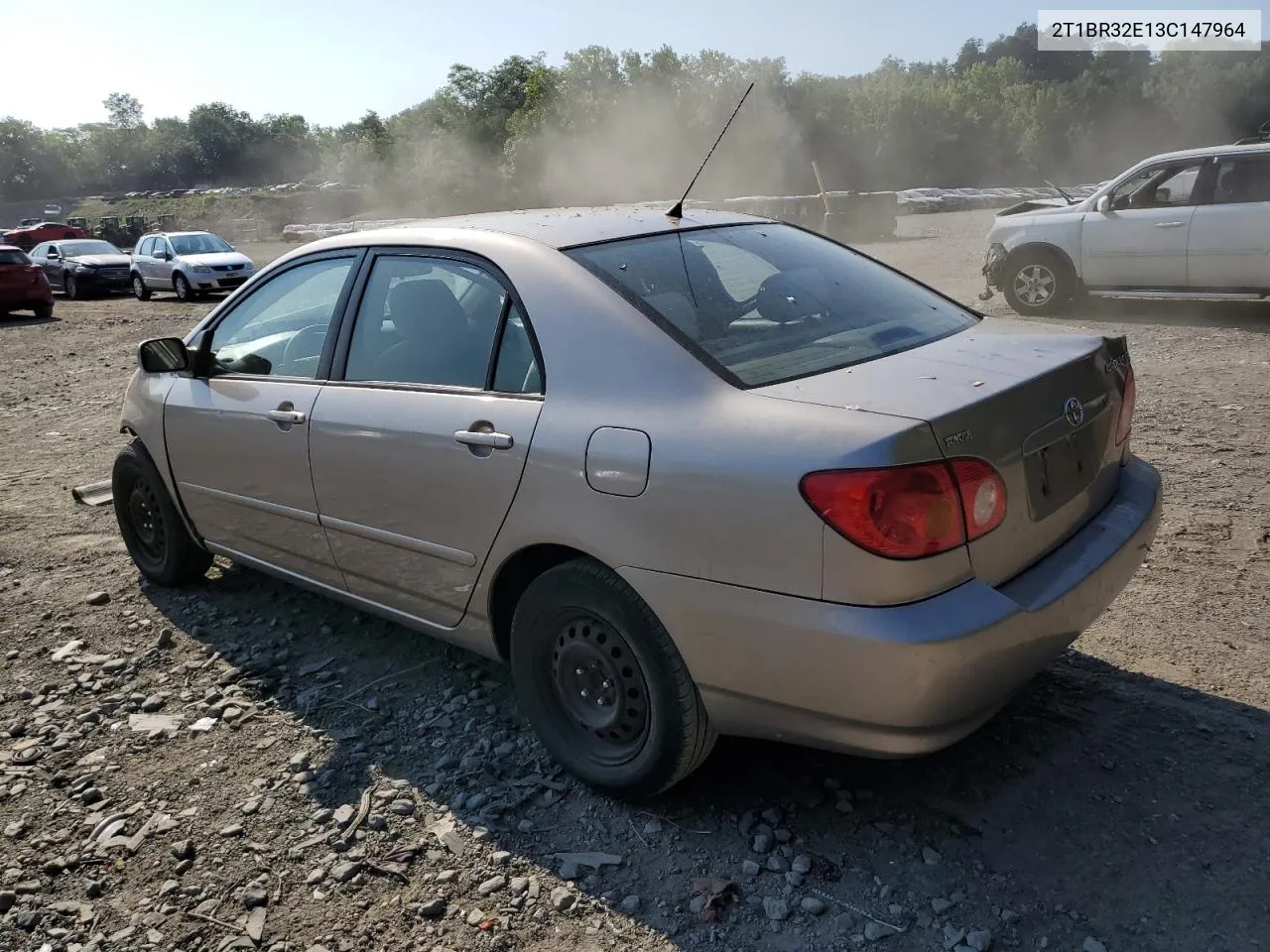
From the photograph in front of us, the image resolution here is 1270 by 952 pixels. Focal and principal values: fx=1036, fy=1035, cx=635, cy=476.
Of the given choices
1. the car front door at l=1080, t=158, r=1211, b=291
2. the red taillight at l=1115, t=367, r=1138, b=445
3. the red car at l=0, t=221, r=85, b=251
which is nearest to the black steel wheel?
the red taillight at l=1115, t=367, r=1138, b=445

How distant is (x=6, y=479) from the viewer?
23.4 feet

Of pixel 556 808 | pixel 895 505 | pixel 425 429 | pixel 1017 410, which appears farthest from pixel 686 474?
pixel 556 808

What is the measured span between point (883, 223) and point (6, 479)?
22710mm

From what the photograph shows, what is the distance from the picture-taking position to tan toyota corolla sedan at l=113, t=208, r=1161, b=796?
234 centimetres

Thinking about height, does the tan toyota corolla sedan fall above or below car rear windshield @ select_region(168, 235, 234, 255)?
below

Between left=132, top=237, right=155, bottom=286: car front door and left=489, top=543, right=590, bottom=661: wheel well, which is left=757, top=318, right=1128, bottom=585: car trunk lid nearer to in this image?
left=489, top=543, right=590, bottom=661: wheel well

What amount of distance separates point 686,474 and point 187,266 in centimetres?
2121

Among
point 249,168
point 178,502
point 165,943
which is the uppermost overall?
point 249,168

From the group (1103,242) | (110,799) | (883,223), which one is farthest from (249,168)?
(110,799)

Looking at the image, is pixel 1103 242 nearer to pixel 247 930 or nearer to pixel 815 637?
pixel 815 637

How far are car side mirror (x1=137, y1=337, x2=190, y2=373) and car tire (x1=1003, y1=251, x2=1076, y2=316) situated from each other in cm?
952

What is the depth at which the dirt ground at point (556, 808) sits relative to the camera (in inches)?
97.3

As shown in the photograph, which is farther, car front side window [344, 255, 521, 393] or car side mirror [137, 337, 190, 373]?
car side mirror [137, 337, 190, 373]

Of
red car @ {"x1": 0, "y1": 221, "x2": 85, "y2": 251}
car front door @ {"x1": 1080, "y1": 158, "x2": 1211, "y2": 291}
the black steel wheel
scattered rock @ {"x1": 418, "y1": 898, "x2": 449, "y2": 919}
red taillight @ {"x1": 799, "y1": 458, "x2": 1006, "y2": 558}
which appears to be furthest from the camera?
red car @ {"x1": 0, "y1": 221, "x2": 85, "y2": 251}
